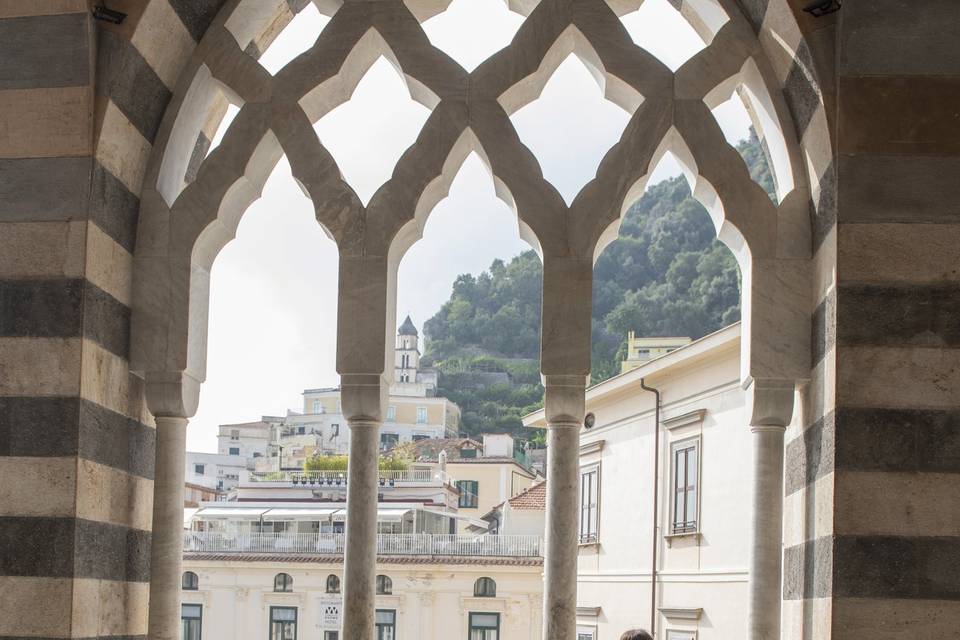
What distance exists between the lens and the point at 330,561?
40656mm

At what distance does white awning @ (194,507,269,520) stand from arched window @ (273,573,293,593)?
7.24 feet

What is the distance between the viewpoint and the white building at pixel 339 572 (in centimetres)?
4006

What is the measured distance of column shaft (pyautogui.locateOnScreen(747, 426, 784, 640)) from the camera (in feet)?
19.9

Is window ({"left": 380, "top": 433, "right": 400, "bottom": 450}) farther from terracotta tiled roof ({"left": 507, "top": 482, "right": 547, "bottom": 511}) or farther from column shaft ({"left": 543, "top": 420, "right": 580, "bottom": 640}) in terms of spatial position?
column shaft ({"left": 543, "top": 420, "right": 580, "bottom": 640})

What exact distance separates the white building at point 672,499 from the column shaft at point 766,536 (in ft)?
35.9

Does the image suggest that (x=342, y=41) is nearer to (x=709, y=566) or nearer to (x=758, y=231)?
(x=758, y=231)

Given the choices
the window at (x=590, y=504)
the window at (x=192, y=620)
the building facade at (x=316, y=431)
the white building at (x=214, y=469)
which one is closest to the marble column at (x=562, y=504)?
the window at (x=590, y=504)

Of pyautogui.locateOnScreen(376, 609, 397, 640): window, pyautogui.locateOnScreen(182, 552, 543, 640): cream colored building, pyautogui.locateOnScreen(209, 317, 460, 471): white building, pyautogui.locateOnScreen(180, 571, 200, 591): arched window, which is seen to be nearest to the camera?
pyautogui.locateOnScreen(182, 552, 543, 640): cream colored building

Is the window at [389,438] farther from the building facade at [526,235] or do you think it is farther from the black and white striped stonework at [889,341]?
the black and white striped stonework at [889,341]

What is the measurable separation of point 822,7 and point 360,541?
11.1 feet

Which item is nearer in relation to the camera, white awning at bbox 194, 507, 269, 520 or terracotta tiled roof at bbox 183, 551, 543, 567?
terracotta tiled roof at bbox 183, 551, 543, 567

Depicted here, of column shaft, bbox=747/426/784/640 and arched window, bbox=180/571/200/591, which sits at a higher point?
column shaft, bbox=747/426/784/640

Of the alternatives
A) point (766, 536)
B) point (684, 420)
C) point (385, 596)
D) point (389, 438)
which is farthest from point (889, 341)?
point (389, 438)

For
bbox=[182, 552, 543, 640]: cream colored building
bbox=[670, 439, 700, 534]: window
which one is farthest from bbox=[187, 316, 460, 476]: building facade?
bbox=[670, 439, 700, 534]: window
